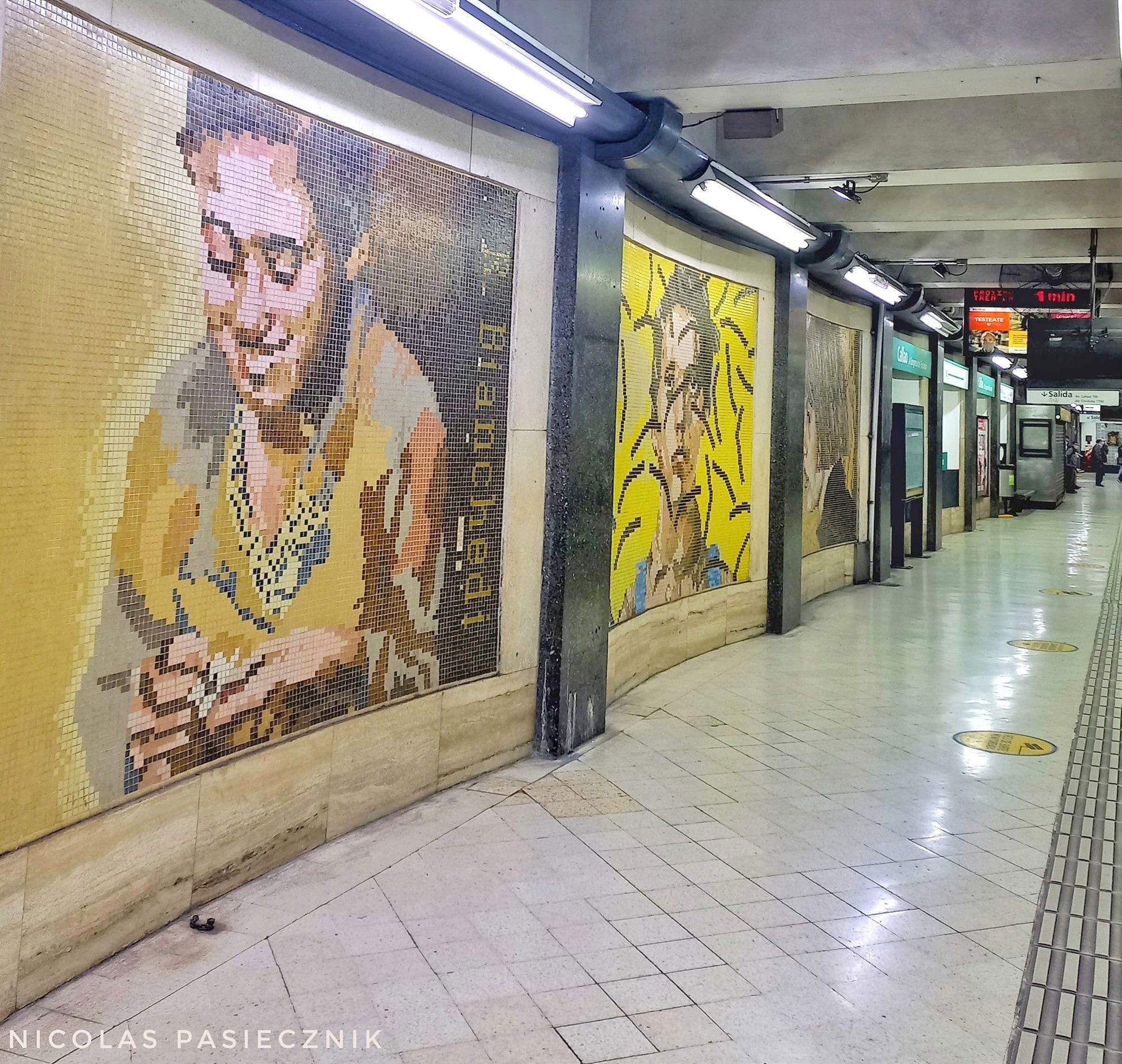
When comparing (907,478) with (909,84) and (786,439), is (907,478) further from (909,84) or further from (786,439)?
(909,84)

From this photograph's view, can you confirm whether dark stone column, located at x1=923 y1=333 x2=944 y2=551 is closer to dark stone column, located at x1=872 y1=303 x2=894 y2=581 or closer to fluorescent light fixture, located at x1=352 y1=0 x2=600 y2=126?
dark stone column, located at x1=872 y1=303 x2=894 y2=581

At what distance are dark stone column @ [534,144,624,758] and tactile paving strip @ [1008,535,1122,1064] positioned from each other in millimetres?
2607

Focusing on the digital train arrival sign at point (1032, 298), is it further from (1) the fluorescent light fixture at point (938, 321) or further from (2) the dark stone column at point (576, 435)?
(2) the dark stone column at point (576, 435)

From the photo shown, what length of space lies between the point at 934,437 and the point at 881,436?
4.05 metres

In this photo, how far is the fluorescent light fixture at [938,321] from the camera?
13281 mm

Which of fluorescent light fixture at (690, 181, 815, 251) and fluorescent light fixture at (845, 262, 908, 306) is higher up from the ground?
fluorescent light fixture at (845, 262, 908, 306)

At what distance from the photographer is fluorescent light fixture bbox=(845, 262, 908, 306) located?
959 centimetres

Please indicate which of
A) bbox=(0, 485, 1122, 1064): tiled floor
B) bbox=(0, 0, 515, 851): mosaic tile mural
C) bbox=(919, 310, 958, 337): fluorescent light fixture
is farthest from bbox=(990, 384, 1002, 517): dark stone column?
bbox=(0, 0, 515, 851): mosaic tile mural

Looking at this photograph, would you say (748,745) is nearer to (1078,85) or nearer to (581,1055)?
(581,1055)

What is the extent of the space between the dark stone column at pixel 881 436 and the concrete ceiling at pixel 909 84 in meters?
4.27

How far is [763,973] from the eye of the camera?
3348 millimetres

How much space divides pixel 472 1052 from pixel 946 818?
2976mm

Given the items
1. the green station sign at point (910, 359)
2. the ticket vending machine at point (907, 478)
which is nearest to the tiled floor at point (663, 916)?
the ticket vending machine at point (907, 478)

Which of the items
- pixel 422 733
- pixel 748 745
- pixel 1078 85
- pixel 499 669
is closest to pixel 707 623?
pixel 748 745
